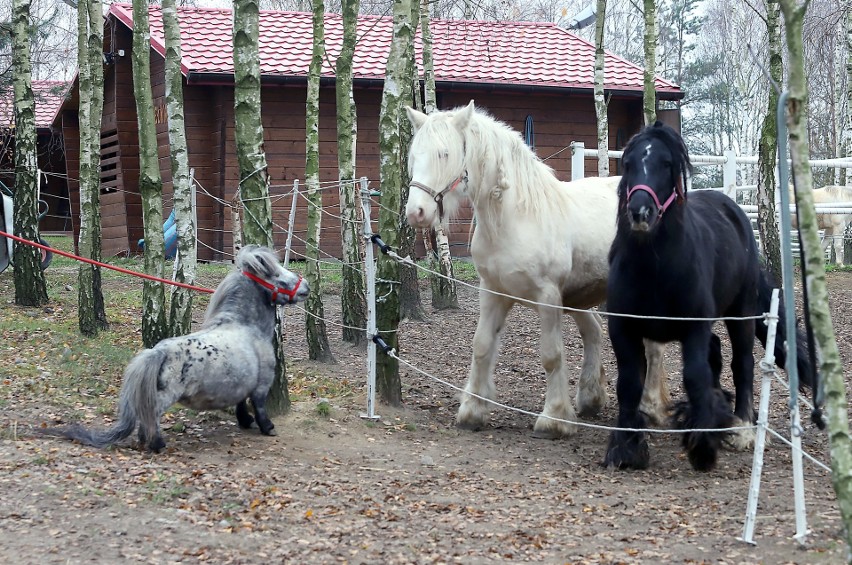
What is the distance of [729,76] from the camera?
147 feet

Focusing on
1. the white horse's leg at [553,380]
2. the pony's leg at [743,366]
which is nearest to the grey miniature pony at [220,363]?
the white horse's leg at [553,380]

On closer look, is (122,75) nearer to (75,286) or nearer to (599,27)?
(75,286)

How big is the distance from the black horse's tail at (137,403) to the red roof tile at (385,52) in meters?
12.7

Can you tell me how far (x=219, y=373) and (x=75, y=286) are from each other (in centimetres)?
903

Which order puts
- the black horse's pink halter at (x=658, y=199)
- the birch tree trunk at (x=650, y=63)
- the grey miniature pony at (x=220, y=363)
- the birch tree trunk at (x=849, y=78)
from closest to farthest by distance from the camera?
the black horse's pink halter at (x=658, y=199) → the grey miniature pony at (x=220, y=363) → the birch tree trunk at (x=650, y=63) → the birch tree trunk at (x=849, y=78)

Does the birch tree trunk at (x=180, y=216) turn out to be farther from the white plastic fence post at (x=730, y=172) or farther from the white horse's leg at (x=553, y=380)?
the white plastic fence post at (x=730, y=172)

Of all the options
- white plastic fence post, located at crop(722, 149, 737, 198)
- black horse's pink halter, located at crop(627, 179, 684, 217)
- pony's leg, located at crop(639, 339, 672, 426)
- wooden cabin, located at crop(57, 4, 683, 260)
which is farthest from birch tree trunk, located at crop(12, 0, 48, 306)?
white plastic fence post, located at crop(722, 149, 737, 198)

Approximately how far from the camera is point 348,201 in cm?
1055

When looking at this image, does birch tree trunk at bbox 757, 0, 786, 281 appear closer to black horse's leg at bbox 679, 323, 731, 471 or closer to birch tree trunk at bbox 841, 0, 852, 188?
birch tree trunk at bbox 841, 0, 852, 188

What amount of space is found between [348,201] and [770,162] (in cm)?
509

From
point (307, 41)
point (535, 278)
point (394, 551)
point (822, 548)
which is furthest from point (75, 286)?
point (822, 548)

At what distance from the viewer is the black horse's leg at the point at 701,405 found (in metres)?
5.80

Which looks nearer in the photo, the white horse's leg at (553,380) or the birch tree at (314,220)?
the white horse's leg at (553,380)

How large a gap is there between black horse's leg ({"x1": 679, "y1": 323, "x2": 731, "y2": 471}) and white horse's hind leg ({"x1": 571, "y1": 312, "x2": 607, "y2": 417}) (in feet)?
6.13
